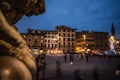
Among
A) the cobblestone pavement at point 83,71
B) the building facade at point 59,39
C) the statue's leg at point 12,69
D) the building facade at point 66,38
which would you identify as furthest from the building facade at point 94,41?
the statue's leg at point 12,69

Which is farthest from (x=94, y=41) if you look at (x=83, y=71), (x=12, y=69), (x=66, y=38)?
(x=12, y=69)

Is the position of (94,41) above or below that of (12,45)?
above

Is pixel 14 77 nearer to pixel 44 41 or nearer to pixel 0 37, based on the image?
pixel 0 37

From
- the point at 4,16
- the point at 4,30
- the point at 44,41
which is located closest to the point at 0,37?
the point at 4,30

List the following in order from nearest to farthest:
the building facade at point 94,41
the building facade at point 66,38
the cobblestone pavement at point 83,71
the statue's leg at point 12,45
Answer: the statue's leg at point 12,45 < the cobblestone pavement at point 83,71 < the building facade at point 66,38 < the building facade at point 94,41

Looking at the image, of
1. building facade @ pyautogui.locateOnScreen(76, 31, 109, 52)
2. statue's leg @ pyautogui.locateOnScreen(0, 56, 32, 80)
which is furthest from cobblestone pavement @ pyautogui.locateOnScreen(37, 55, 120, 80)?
building facade @ pyautogui.locateOnScreen(76, 31, 109, 52)

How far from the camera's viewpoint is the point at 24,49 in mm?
2018

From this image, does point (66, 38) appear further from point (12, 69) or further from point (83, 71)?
point (12, 69)

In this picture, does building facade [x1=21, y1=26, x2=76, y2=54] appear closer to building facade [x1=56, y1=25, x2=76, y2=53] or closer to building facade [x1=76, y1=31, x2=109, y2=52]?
building facade [x1=56, y1=25, x2=76, y2=53]

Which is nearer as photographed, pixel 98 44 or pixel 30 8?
pixel 30 8

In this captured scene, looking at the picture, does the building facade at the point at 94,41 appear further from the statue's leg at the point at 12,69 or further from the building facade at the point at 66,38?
the statue's leg at the point at 12,69

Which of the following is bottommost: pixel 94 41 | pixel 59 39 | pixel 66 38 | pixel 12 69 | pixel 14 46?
pixel 12 69

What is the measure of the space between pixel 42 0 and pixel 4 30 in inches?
18.7

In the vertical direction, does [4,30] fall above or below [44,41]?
below
